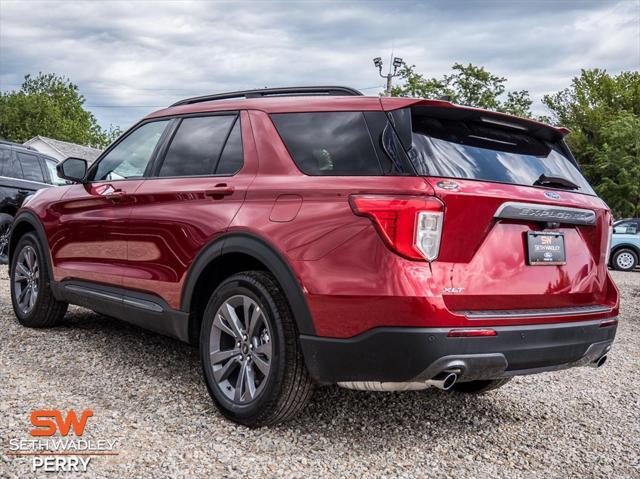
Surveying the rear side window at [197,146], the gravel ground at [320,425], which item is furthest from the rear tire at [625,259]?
the rear side window at [197,146]

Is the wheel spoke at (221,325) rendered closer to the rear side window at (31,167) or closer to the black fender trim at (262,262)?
the black fender trim at (262,262)

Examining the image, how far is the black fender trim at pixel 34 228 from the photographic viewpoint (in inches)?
215

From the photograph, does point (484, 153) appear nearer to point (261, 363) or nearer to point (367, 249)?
point (367, 249)

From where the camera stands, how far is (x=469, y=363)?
2.95 meters

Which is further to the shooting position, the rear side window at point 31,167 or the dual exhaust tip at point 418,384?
the rear side window at point 31,167

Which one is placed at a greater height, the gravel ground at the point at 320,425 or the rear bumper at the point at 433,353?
the rear bumper at the point at 433,353

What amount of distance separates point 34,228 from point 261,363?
3190mm

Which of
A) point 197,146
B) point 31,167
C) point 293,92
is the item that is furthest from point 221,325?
point 31,167

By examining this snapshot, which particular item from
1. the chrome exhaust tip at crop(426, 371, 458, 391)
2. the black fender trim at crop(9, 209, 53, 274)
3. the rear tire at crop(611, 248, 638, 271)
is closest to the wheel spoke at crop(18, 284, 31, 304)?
the black fender trim at crop(9, 209, 53, 274)

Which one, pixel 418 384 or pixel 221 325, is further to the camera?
pixel 221 325

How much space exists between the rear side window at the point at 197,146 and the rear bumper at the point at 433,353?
1.42m

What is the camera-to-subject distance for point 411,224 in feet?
9.56

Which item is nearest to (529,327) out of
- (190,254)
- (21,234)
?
(190,254)

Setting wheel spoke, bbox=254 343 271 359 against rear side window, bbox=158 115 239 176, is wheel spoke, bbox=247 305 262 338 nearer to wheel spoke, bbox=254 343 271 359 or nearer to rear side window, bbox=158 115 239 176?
wheel spoke, bbox=254 343 271 359
